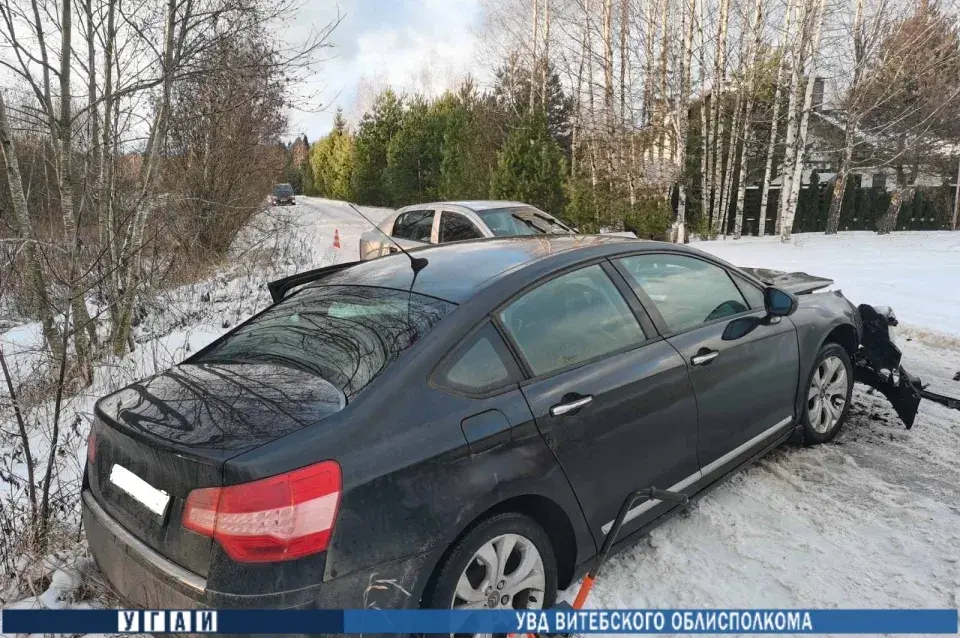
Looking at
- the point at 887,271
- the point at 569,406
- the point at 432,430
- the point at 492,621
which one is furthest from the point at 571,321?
the point at 887,271

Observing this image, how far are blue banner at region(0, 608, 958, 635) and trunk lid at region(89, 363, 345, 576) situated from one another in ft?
0.72

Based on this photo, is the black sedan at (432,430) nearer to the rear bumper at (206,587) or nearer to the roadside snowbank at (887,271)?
the rear bumper at (206,587)

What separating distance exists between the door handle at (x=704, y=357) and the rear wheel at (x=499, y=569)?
46.4 inches

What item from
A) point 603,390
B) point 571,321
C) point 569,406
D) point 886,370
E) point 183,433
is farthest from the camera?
point 886,370

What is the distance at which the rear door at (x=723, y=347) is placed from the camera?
9.77 feet

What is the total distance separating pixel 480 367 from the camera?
7.36ft

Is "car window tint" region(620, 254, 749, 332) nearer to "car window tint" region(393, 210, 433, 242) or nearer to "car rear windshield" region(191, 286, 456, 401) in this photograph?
"car rear windshield" region(191, 286, 456, 401)

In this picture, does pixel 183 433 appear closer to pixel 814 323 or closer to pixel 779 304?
pixel 779 304

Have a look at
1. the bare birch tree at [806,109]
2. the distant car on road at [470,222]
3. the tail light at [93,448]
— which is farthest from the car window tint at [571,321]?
the bare birch tree at [806,109]

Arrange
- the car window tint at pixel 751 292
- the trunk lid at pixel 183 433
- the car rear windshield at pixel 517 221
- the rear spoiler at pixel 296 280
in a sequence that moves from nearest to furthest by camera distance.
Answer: the trunk lid at pixel 183 433
the rear spoiler at pixel 296 280
the car window tint at pixel 751 292
the car rear windshield at pixel 517 221

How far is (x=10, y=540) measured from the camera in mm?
2977

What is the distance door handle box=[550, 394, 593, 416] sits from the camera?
2314 millimetres

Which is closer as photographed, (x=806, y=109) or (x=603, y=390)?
(x=603, y=390)

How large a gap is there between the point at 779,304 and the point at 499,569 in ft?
7.46
